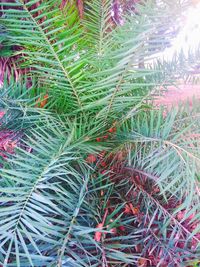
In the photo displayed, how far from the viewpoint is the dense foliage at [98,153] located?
1.32 feet

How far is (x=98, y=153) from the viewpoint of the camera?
1.74 feet

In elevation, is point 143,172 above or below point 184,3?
below

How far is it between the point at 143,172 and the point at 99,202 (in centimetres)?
11

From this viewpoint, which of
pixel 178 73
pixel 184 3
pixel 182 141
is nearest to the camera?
pixel 184 3

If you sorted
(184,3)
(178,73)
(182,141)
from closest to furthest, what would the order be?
(184,3) → (182,141) → (178,73)

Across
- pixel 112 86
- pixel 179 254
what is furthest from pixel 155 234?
pixel 112 86

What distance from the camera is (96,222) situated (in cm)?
48

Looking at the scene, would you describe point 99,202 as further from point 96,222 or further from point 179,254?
point 179,254

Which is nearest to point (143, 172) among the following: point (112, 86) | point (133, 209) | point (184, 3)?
point (133, 209)

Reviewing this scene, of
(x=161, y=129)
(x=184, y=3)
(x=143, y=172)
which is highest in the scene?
(x=184, y=3)

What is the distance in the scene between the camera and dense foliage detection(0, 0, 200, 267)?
0.40m

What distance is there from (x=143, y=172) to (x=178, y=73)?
24 cm

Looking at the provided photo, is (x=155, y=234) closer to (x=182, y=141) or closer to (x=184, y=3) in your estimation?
(x=182, y=141)

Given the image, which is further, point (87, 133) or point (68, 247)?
point (87, 133)
